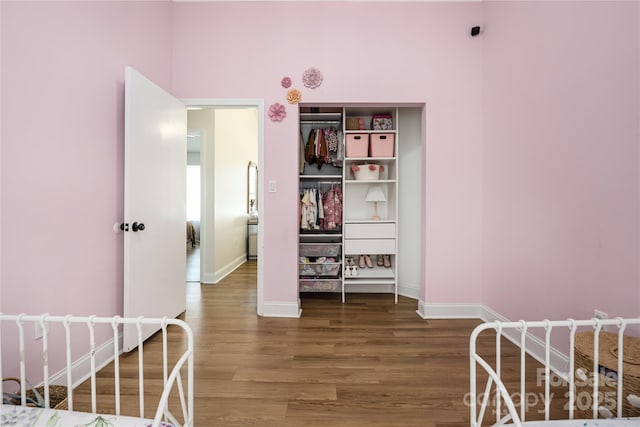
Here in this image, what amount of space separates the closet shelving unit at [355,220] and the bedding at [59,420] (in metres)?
2.54

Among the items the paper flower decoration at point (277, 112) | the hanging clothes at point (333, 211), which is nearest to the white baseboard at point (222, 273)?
the hanging clothes at point (333, 211)

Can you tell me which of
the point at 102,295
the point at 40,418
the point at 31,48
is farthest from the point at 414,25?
the point at 40,418

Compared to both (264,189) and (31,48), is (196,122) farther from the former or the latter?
(31,48)

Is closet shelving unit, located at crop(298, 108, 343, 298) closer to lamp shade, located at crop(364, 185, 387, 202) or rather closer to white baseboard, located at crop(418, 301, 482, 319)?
lamp shade, located at crop(364, 185, 387, 202)

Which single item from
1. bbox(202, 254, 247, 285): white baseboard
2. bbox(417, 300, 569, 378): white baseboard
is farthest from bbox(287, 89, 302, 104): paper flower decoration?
bbox(202, 254, 247, 285): white baseboard

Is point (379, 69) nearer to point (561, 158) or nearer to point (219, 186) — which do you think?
point (561, 158)

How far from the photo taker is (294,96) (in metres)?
2.93

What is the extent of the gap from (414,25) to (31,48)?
2.81 m

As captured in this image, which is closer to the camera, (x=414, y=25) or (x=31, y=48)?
(x=31, y=48)

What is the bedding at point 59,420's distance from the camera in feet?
3.03

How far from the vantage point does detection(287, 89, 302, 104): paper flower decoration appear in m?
2.93

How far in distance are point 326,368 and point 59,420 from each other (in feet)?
4.59

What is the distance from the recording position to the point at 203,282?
13.9ft

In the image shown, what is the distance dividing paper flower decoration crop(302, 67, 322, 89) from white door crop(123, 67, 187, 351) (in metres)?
1.15
